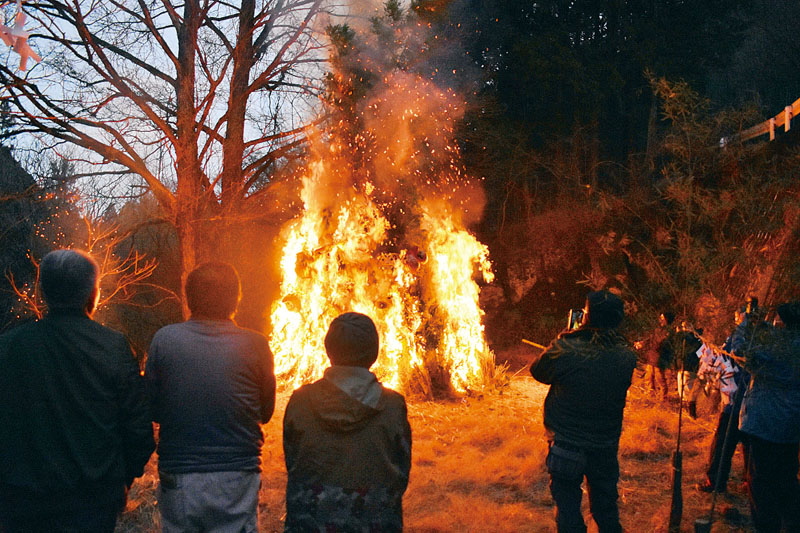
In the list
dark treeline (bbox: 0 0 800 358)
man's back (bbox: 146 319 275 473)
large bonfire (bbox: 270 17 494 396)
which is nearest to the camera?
man's back (bbox: 146 319 275 473)

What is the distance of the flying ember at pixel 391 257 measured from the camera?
863 centimetres

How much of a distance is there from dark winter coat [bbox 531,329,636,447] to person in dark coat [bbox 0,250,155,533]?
7.15 feet

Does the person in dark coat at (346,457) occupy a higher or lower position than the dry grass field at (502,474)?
higher

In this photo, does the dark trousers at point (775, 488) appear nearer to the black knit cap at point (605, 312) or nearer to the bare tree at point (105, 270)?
the black knit cap at point (605, 312)

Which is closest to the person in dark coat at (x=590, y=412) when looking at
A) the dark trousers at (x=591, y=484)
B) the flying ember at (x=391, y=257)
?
the dark trousers at (x=591, y=484)

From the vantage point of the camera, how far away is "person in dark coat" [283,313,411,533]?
2.12 m

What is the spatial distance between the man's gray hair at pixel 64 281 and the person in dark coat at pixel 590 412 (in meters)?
2.43

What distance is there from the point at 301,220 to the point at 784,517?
792 cm

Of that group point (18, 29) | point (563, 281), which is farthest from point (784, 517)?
point (563, 281)

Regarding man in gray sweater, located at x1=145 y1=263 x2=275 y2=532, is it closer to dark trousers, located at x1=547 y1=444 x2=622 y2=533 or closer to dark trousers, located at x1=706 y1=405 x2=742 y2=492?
dark trousers, located at x1=547 y1=444 x2=622 y2=533

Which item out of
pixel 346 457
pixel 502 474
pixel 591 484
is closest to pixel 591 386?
pixel 591 484

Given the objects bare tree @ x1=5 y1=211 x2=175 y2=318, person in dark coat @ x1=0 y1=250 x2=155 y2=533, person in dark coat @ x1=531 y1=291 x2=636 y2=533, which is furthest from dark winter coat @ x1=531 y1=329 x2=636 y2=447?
bare tree @ x1=5 y1=211 x2=175 y2=318

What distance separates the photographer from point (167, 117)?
10180 millimetres

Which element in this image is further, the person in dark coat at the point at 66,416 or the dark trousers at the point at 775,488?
the dark trousers at the point at 775,488
